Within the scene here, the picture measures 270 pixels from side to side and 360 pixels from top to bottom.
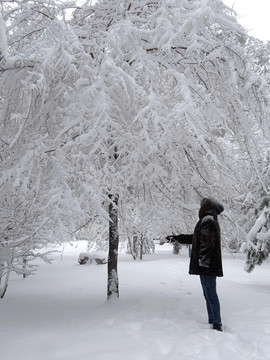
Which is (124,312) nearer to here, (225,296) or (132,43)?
(225,296)

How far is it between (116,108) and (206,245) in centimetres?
196

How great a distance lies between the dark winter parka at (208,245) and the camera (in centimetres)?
444

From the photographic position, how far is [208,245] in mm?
4469

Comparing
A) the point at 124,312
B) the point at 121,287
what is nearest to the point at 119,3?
the point at 124,312

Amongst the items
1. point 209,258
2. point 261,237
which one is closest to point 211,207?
point 209,258

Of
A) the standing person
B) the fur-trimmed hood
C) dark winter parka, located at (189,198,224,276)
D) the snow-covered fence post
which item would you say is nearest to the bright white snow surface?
the standing person

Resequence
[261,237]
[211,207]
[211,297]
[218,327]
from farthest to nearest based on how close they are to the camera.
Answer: [261,237]
[211,207]
[211,297]
[218,327]

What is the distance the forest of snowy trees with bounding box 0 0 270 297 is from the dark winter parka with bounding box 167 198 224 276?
1.78ft

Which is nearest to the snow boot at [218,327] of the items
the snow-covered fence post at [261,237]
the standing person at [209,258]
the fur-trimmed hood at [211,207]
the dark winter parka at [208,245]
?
the standing person at [209,258]

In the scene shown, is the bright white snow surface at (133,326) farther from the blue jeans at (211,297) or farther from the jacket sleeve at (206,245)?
the jacket sleeve at (206,245)

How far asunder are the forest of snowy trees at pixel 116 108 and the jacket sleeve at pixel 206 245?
76 centimetres

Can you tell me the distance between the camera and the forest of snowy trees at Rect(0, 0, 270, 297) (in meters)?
3.85

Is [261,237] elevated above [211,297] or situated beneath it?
elevated above

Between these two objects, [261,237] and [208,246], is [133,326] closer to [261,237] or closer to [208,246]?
[208,246]
